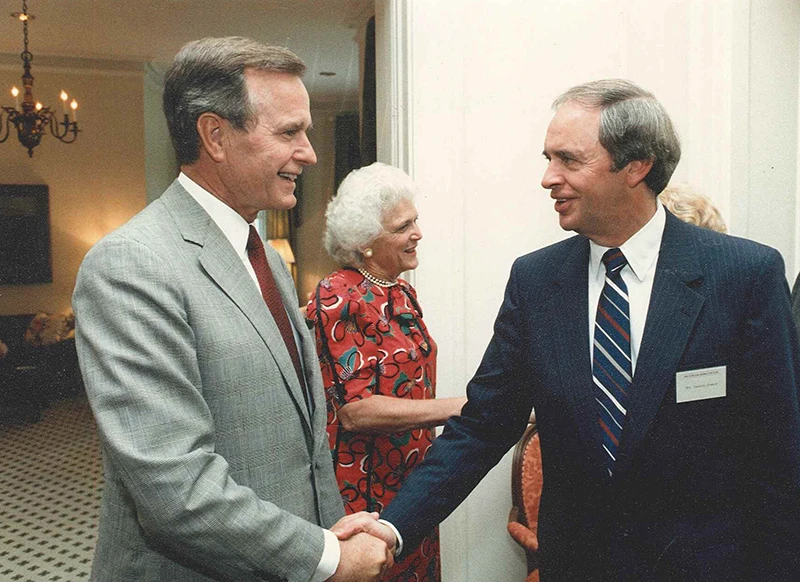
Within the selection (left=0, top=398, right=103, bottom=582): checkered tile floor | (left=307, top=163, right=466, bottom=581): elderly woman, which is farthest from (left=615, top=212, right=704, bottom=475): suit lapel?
(left=0, top=398, right=103, bottom=582): checkered tile floor

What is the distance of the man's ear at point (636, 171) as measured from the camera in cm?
161

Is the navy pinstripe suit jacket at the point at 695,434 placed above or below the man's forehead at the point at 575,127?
below

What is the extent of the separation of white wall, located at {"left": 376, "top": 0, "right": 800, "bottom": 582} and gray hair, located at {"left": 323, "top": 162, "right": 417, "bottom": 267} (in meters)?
0.41

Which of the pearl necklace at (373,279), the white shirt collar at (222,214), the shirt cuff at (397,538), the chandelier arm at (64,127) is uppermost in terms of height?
the chandelier arm at (64,127)

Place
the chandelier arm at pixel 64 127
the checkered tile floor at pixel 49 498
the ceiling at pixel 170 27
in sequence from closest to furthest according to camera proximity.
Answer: the checkered tile floor at pixel 49 498, the ceiling at pixel 170 27, the chandelier arm at pixel 64 127

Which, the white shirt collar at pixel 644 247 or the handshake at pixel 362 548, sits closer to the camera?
the handshake at pixel 362 548

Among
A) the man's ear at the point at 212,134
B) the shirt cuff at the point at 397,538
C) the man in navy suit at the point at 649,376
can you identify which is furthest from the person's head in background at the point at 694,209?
the man's ear at the point at 212,134

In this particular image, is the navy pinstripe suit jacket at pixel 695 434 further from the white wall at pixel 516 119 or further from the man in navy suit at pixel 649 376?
the white wall at pixel 516 119

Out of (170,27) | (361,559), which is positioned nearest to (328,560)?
(361,559)

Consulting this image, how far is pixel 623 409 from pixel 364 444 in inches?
36.5

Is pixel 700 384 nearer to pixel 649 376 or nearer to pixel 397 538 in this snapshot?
pixel 649 376

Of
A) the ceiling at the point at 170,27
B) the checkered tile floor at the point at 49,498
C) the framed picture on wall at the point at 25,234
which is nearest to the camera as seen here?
the checkered tile floor at the point at 49,498

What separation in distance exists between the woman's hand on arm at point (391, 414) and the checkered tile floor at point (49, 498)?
290cm

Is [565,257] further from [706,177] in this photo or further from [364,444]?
[706,177]
